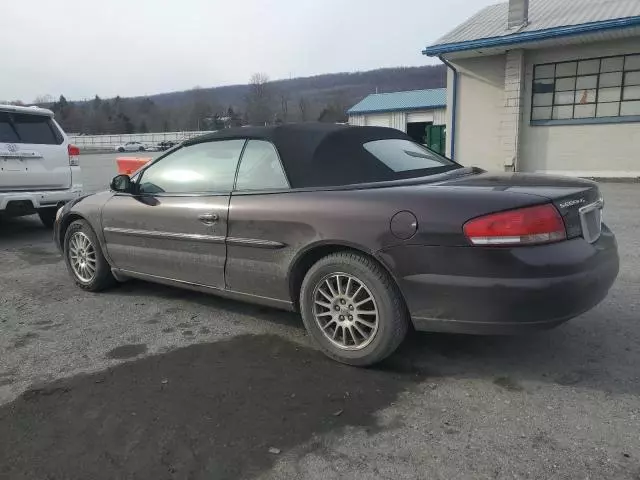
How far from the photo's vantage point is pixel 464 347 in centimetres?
339

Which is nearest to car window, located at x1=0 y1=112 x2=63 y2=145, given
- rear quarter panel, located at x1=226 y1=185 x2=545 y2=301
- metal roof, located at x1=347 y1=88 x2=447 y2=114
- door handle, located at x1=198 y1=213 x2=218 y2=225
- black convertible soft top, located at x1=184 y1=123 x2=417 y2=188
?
door handle, located at x1=198 y1=213 x2=218 y2=225

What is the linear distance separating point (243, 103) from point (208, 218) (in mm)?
87715

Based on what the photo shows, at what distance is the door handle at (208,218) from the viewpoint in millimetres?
3707

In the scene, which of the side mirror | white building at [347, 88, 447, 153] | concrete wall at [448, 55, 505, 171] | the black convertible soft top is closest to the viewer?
the black convertible soft top

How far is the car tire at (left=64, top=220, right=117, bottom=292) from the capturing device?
471cm

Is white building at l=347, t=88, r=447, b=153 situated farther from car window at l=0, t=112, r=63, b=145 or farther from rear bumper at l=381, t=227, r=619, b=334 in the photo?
rear bumper at l=381, t=227, r=619, b=334

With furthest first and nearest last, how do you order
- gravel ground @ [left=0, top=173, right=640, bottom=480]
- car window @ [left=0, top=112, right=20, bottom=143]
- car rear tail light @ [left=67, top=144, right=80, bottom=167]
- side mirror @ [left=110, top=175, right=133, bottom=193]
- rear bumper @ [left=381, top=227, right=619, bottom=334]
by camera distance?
1. car rear tail light @ [left=67, top=144, right=80, bottom=167]
2. car window @ [left=0, top=112, right=20, bottom=143]
3. side mirror @ [left=110, top=175, right=133, bottom=193]
4. rear bumper @ [left=381, top=227, right=619, bottom=334]
5. gravel ground @ [left=0, top=173, right=640, bottom=480]

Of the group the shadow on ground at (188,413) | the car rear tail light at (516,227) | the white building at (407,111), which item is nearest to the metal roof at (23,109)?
the shadow on ground at (188,413)

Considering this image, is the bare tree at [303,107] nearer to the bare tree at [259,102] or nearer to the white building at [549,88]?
Result: the bare tree at [259,102]

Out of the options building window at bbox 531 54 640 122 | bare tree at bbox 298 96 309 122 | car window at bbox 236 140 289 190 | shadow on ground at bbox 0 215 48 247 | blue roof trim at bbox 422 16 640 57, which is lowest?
shadow on ground at bbox 0 215 48 247

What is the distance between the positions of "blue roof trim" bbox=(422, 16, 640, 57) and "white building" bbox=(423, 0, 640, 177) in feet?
0.07

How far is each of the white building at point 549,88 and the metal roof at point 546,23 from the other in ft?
0.09

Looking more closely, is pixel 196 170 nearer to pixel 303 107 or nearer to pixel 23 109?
pixel 23 109

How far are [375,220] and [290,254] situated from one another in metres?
0.67
